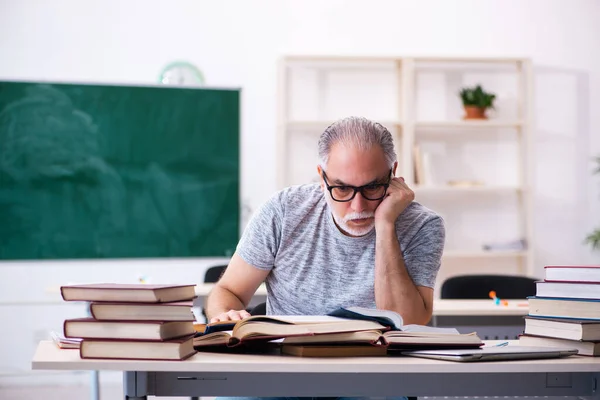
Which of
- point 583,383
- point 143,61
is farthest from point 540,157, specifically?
point 583,383

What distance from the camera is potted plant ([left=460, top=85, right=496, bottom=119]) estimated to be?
17.2ft

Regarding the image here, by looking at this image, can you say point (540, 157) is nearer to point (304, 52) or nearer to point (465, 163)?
point (465, 163)

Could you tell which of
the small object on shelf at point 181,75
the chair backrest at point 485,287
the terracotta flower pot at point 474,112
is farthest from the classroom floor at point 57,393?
the terracotta flower pot at point 474,112

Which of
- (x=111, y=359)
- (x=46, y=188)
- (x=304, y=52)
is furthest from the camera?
(x=304, y=52)

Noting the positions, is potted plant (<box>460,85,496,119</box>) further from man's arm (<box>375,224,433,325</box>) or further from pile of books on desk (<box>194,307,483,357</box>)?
pile of books on desk (<box>194,307,483,357</box>)

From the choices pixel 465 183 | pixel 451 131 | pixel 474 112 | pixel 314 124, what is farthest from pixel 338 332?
pixel 451 131

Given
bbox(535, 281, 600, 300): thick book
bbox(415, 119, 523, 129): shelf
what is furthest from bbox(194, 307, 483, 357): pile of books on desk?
bbox(415, 119, 523, 129): shelf

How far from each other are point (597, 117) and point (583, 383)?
172 inches

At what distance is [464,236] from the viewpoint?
18.0ft

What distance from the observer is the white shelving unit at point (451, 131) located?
17.6ft

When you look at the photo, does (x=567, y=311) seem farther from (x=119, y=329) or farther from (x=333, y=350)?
(x=119, y=329)

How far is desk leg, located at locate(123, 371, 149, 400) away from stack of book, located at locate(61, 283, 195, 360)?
0.03m

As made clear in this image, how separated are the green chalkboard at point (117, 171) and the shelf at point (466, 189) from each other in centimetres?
124

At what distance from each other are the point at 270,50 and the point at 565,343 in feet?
13.0
